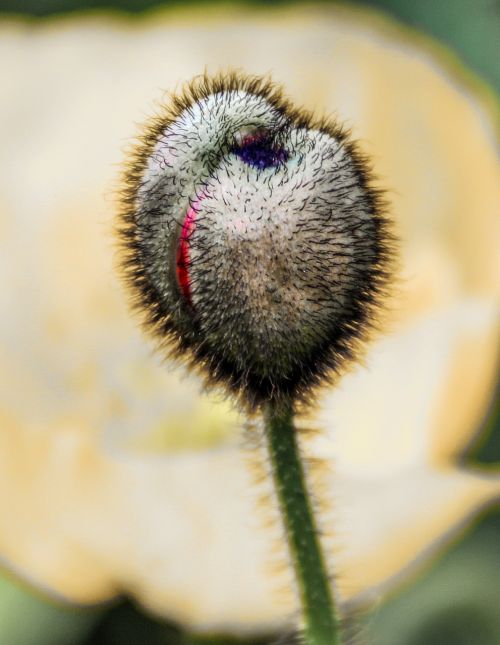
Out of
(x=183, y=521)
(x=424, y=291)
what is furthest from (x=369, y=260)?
(x=424, y=291)

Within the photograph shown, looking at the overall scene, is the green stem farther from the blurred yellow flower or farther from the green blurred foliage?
the green blurred foliage

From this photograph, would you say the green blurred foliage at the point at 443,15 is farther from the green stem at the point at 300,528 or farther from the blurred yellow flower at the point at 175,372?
the green stem at the point at 300,528

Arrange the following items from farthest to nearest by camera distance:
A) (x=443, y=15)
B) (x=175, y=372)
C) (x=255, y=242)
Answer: (x=443, y=15) → (x=175, y=372) → (x=255, y=242)

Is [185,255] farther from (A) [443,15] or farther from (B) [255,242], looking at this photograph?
(A) [443,15]

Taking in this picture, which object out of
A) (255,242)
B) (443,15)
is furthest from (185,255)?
(443,15)

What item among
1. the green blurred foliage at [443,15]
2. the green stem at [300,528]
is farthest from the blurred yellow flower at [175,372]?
the green stem at [300,528]

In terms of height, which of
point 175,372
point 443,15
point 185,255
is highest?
point 443,15
